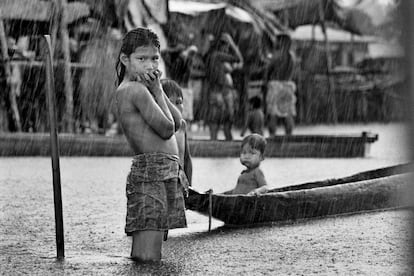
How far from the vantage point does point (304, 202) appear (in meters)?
6.01

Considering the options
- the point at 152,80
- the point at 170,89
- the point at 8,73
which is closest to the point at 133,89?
the point at 152,80

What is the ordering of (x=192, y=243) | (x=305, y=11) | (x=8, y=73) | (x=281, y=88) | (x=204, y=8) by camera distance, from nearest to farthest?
(x=192, y=243), (x=8, y=73), (x=281, y=88), (x=204, y=8), (x=305, y=11)

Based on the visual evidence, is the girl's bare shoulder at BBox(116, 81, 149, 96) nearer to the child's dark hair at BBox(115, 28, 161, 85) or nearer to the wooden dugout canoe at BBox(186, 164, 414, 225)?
the child's dark hair at BBox(115, 28, 161, 85)

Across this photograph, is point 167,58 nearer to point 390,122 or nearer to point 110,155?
point 110,155

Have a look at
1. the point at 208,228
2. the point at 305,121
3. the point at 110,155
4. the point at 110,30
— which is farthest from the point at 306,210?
the point at 305,121

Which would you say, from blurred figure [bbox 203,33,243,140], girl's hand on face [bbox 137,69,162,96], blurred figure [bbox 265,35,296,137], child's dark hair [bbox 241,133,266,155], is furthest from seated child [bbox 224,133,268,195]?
blurred figure [bbox 265,35,296,137]

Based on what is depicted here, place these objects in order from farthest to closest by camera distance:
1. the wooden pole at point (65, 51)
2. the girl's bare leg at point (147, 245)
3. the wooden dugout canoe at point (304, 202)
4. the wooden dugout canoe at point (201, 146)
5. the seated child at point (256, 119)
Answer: the seated child at point (256, 119) → the wooden pole at point (65, 51) → the wooden dugout canoe at point (201, 146) → the wooden dugout canoe at point (304, 202) → the girl's bare leg at point (147, 245)

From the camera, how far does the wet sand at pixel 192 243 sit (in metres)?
4.06

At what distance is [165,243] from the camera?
5.12 metres

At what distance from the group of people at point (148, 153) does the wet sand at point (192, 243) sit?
0.16 m

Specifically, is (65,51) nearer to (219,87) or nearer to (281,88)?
(219,87)

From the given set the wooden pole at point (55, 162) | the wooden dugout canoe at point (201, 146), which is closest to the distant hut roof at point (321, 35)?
the wooden dugout canoe at point (201, 146)

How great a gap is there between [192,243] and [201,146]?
8.58m

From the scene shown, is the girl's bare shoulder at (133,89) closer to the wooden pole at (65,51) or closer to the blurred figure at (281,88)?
the wooden pole at (65,51)
